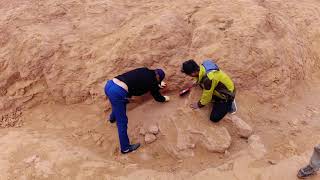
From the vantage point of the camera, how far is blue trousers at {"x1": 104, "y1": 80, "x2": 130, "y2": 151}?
4.12 meters

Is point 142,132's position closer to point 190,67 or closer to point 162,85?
point 162,85

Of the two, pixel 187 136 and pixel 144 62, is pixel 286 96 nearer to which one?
pixel 187 136

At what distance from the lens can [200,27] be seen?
5207 mm

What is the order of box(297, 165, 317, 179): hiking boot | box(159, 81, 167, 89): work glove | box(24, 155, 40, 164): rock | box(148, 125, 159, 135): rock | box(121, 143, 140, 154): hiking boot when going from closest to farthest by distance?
box(297, 165, 317, 179): hiking boot → box(24, 155, 40, 164): rock → box(121, 143, 140, 154): hiking boot → box(148, 125, 159, 135): rock → box(159, 81, 167, 89): work glove

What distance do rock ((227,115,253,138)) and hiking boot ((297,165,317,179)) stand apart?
72 cm

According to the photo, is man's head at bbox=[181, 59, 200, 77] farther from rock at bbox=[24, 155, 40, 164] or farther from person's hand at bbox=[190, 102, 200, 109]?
rock at bbox=[24, 155, 40, 164]

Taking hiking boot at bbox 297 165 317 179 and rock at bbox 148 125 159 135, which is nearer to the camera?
hiking boot at bbox 297 165 317 179

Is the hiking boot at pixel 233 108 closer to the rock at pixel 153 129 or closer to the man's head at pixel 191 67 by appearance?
the man's head at pixel 191 67

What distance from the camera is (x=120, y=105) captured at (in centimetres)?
414

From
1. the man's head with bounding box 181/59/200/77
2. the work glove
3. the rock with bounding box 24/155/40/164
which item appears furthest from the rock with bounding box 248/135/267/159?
the rock with bounding box 24/155/40/164

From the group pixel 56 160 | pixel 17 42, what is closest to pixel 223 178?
pixel 56 160

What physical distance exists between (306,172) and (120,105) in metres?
2.03

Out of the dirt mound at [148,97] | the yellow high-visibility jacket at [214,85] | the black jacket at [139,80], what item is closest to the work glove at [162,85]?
the dirt mound at [148,97]

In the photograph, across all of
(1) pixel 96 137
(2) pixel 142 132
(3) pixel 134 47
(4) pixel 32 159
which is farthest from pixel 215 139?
(4) pixel 32 159
